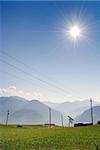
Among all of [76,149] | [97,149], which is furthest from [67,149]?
[97,149]

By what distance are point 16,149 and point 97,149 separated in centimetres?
695

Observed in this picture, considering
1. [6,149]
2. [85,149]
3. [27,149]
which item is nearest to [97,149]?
[85,149]

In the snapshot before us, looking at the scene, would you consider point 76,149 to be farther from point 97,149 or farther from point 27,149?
point 27,149

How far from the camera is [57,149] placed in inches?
831

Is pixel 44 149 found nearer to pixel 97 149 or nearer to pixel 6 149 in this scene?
pixel 6 149

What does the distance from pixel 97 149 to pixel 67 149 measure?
2611 mm

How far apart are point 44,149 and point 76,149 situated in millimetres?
2786

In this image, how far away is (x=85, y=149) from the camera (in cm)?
2098

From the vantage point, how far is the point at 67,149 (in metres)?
21.1

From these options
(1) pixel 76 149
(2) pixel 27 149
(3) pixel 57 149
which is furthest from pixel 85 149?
(2) pixel 27 149

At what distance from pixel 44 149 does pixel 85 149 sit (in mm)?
3567

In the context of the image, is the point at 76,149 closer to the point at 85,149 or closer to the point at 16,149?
the point at 85,149

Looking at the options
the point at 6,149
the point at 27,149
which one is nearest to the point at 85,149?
the point at 27,149

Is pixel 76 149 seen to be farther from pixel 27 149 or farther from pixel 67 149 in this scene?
pixel 27 149
